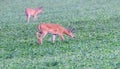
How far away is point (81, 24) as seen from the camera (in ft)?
94.1

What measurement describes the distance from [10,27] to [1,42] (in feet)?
22.7

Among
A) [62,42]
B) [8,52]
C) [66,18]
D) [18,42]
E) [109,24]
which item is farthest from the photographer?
[66,18]

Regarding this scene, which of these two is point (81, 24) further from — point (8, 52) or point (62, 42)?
point (8, 52)

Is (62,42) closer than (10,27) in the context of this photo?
Yes

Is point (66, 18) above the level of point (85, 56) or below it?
below

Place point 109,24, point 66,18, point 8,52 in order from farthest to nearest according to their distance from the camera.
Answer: point 66,18 → point 109,24 → point 8,52

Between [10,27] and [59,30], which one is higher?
[59,30]

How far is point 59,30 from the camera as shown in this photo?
20750 millimetres

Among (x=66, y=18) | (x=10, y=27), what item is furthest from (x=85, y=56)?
(x=66, y=18)

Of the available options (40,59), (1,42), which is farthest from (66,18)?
(40,59)

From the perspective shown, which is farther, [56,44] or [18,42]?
[18,42]

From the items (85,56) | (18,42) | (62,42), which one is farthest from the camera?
(18,42)

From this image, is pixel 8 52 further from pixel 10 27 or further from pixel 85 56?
pixel 10 27

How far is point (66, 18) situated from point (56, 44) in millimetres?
12936
